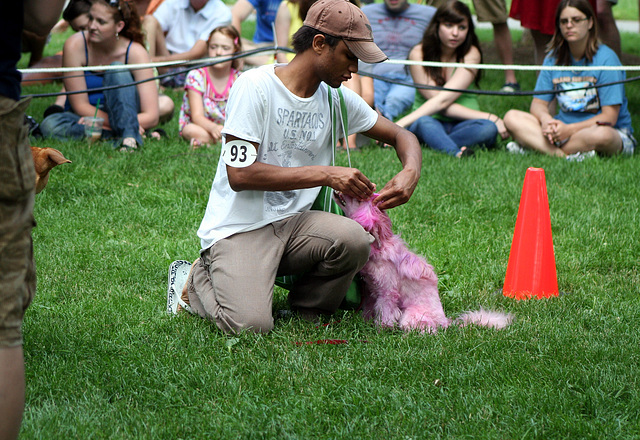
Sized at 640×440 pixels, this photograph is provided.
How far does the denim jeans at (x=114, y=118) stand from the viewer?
270 inches

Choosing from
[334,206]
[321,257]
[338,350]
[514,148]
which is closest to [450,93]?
[514,148]

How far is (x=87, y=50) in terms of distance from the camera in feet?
23.0

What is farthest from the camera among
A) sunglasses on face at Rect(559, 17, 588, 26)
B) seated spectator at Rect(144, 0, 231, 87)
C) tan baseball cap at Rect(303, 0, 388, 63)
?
seated spectator at Rect(144, 0, 231, 87)

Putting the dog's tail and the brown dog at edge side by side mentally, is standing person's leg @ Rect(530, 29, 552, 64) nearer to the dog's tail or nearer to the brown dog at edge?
the dog's tail

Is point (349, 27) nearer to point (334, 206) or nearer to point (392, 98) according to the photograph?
Answer: point (334, 206)

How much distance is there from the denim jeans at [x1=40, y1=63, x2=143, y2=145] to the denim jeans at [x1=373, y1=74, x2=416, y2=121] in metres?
2.45

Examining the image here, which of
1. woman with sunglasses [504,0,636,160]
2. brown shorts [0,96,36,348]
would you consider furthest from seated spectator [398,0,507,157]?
brown shorts [0,96,36,348]

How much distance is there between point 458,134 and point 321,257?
410 centimetres

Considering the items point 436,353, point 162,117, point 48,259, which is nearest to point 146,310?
point 48,259

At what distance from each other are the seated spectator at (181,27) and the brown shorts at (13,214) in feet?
24.4

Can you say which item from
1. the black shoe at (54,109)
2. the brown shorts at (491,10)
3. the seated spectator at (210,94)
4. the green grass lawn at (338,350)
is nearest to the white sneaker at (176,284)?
the green grass lawn at (338,350)

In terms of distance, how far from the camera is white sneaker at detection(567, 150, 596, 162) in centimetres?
687

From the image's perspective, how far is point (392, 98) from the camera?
8.25 meters

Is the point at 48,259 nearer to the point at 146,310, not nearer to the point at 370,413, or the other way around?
the point at 146,310
